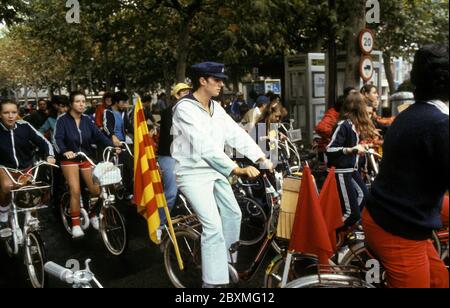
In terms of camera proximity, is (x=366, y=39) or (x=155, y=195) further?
(x=366, y=39)

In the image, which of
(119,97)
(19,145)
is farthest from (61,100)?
(19,145)

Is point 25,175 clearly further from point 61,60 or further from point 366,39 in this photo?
point 61,60

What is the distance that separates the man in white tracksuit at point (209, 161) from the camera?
3383 mm

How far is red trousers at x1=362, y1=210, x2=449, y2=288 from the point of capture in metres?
2.10

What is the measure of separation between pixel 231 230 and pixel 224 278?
438 millimetres

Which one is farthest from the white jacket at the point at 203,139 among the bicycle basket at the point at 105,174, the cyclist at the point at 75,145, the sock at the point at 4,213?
the cyclist at the point at 75,145

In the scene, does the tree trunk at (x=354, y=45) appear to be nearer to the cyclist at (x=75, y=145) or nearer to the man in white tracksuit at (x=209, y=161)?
the cyclist at (x=75, y=145)

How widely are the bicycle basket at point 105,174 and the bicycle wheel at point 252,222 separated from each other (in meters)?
1.41

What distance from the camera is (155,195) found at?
3.92 m

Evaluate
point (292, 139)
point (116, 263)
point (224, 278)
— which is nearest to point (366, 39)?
point (292, 139)

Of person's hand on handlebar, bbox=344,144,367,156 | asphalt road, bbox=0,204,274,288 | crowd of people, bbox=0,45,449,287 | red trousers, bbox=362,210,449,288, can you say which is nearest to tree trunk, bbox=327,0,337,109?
crowd of people, bbox=0,45,449,287

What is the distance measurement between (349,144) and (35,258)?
2.95 m

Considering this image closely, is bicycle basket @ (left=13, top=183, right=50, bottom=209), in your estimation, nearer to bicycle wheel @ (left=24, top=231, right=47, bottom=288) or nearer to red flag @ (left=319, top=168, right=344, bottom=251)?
bicycle wheel @ (left=24, top=231, right=47, bottom=288)

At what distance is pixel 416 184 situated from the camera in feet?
6.55
